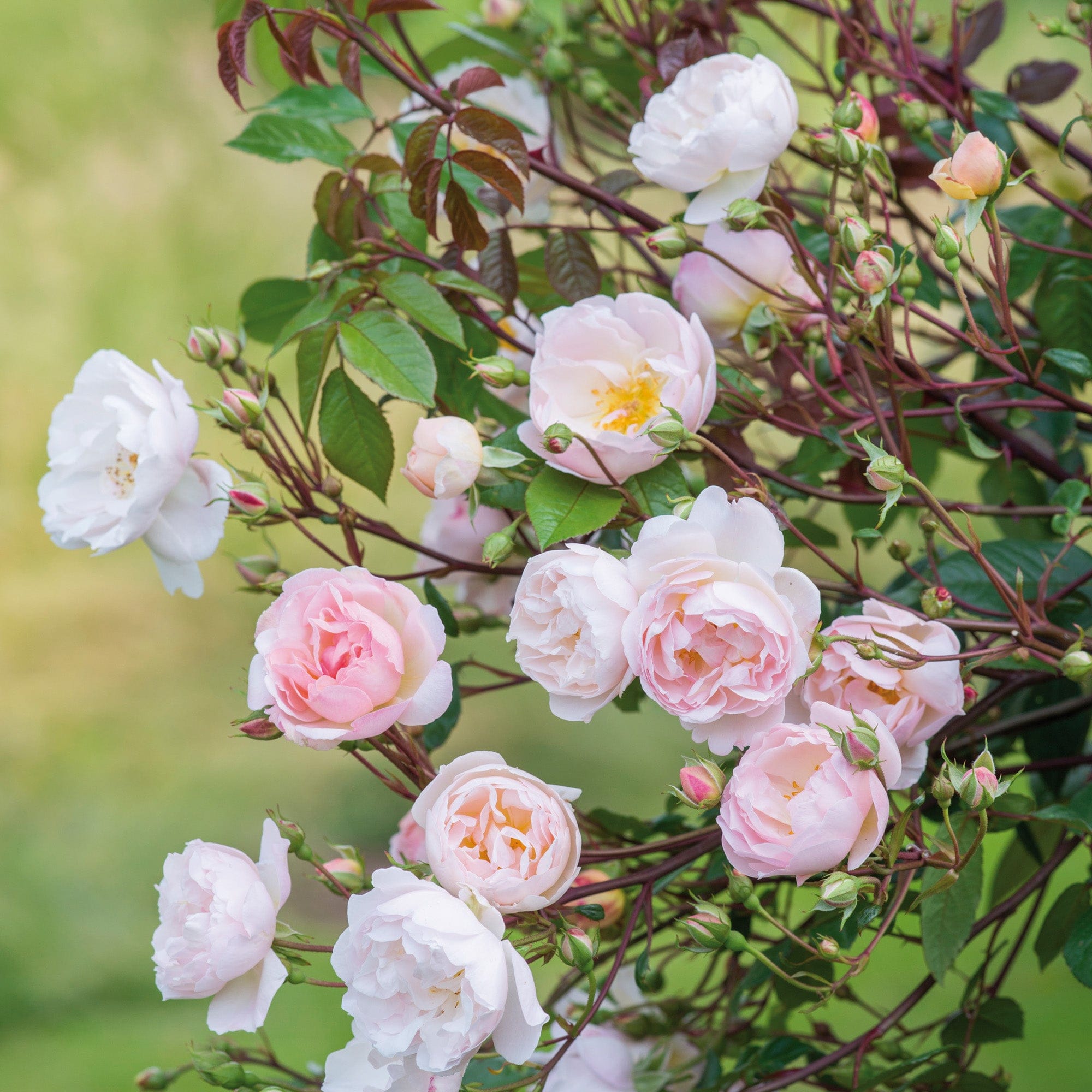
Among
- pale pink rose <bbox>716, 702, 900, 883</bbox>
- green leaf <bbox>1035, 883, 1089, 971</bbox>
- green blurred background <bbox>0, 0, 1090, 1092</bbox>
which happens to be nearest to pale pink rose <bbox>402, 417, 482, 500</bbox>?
pale pink rose <bbox>716, 702, 900, 883</bbox>

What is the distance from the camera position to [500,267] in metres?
0.39

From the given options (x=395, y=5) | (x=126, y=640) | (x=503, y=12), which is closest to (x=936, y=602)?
(x=395, y=5)

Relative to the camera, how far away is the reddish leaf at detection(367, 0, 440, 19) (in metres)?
0.36

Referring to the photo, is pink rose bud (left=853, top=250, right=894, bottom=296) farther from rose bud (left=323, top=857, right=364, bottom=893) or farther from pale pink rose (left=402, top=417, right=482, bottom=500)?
rose bud (left=323, top=857, right=364, bottom=893)

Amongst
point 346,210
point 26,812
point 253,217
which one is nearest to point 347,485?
point 253,217

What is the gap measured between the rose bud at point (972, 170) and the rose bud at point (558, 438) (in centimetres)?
13

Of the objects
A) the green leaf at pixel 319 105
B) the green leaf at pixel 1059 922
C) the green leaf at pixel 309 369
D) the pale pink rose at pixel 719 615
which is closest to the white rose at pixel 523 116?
the green leaf at pixel 319 105

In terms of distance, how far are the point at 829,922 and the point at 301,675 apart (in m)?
0.20

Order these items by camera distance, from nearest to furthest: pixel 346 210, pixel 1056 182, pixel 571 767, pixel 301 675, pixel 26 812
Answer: pixel 301 675 < pixel 346 210 < pixel 1056 182 < pixel 26 812 < pixel 571 767

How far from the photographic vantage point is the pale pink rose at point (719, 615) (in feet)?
0.87

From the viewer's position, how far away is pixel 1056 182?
2.10ft

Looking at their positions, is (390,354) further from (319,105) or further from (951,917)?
(951,917)

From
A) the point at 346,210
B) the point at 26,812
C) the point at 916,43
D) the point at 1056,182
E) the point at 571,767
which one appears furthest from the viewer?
the point at 571,767

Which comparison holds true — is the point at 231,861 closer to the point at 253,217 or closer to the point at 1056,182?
the point at 1056,182
